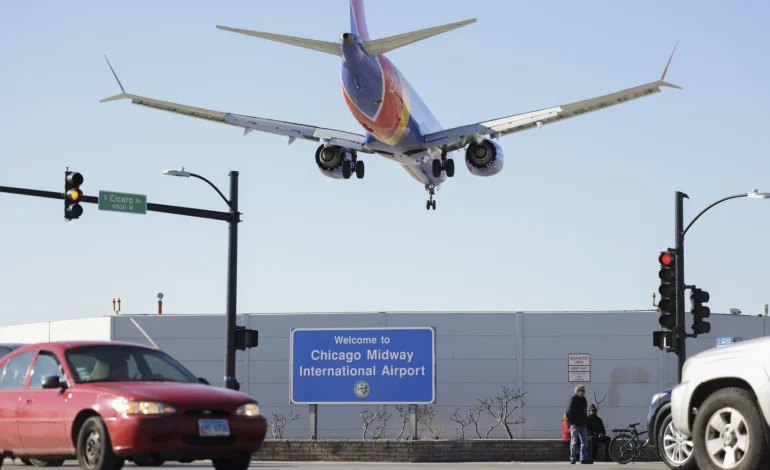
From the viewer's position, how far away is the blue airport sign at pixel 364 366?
32.2 metres

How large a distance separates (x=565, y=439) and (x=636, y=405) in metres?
18.5

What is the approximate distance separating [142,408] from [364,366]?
20.7 metres

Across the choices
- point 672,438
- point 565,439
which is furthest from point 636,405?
point 672,438

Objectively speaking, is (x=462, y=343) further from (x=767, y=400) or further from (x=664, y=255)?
(x=767, y=400)

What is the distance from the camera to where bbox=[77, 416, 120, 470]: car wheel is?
1230 centimetres

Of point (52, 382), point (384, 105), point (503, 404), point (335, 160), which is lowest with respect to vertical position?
point (503, 404)

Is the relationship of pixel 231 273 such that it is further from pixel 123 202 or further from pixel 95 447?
pixel 95 447

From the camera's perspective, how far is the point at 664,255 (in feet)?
92.1

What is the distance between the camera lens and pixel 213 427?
1241 centimetres

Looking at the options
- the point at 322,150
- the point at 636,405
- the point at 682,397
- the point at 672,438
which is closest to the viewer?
the point at 682,397

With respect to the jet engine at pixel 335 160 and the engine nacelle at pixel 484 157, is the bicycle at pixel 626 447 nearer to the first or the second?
the engine nacelle at pixel 484 157

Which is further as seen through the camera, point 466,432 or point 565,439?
point 466,432

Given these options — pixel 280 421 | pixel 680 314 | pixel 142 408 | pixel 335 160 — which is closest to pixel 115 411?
pixel 142 408

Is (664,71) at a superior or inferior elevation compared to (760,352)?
superior
